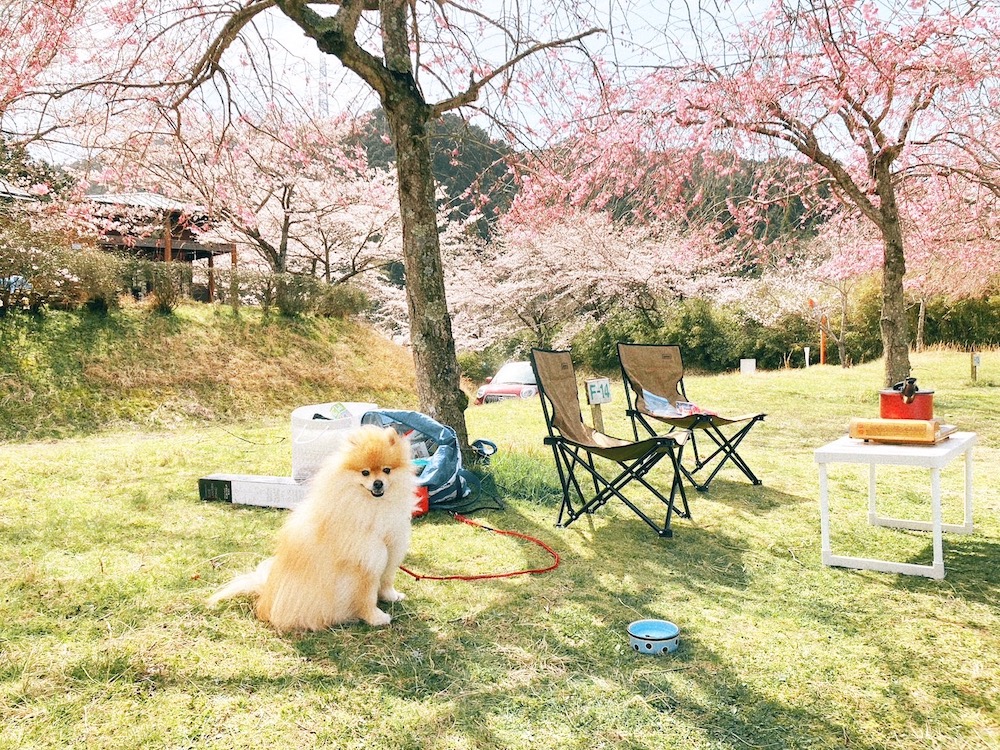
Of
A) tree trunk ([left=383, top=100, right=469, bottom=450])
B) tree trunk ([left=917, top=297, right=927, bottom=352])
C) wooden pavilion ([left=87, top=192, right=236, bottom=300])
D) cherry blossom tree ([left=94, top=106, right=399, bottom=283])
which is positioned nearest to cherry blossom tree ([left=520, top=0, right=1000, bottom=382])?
tree trunk ([left=383, top=100, right=469, bottom=450])

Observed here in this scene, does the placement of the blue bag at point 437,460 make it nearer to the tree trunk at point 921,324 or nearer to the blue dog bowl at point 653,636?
the blue dog bowl at point 653,636

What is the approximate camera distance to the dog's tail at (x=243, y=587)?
2.54m

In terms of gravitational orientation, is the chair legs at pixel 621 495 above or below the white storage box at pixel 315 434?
below

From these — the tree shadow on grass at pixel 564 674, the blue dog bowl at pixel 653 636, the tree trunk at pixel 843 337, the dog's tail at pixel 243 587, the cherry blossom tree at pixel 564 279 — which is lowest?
the tree shadow on grass at pixel 564 674

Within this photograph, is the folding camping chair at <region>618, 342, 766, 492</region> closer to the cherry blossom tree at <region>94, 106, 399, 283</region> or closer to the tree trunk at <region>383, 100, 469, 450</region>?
the tree trunk at <region>383, 100, 469, 450</region>

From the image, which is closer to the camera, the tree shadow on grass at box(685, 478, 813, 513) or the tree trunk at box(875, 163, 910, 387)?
the tree shadow on grass at box(685, 478, 813, 513)

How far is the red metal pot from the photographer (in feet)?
9.96

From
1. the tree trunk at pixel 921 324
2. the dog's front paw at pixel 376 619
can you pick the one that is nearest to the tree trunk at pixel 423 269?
the dog's front paw at pixel 376 619

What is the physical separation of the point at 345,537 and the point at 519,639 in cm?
68

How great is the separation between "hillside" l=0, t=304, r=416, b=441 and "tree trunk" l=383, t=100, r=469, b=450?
15.9ft

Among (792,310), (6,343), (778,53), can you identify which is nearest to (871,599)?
(778,53)

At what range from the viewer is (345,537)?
228 centimetres

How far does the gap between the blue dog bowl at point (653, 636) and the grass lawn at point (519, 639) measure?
0.05 meters

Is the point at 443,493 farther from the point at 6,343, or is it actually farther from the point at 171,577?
the point at 6,343
